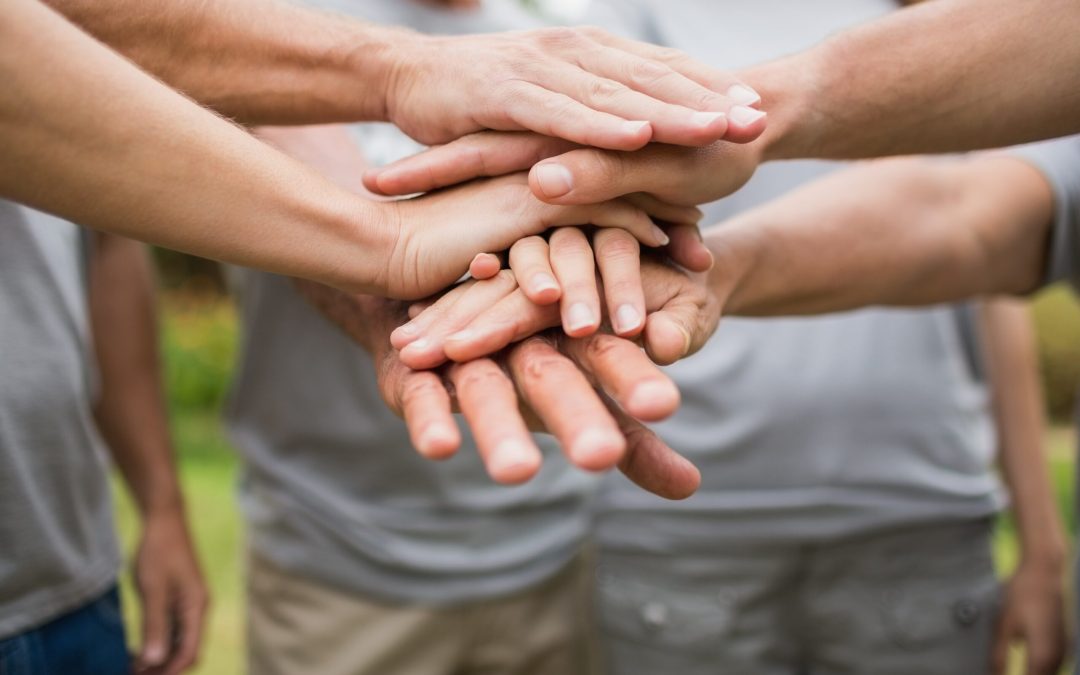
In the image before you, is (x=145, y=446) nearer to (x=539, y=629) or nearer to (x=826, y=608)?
(x=539, y=629)

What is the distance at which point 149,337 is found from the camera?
6.97 feet

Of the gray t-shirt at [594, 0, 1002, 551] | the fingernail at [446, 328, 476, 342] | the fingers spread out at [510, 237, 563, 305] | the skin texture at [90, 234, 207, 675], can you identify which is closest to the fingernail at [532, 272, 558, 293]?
the fingers spread out at [510, 237, 563, 305]

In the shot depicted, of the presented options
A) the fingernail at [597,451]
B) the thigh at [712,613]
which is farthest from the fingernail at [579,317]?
the thigh at [712,613]

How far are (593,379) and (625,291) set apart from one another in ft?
0.43

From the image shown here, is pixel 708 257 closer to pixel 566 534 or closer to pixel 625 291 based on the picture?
pixel 625 291

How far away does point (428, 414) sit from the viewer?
1.06 metres

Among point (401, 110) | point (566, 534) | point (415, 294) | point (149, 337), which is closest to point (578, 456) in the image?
point (415, 294)

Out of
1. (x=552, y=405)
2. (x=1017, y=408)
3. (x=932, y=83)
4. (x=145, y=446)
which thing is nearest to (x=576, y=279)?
(x=552, y=405)

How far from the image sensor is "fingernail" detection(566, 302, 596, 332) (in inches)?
45.7

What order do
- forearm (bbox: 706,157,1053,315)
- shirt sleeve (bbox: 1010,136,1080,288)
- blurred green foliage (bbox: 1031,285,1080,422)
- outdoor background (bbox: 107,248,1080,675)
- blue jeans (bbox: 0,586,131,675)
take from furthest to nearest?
blurred green foliage (bbox: 1031,285,1080,422)
outdoor background (bbox: 107,248,1080,675)
shirt sleeve (bbox: 1010,136,1080,288)
forearm (bbox: 706,157,1053,315)
blue jeans (bbox: 0,586,131,675)

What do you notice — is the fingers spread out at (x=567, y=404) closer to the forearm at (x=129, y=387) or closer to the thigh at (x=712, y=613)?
the thigh at (x=712, y=613)

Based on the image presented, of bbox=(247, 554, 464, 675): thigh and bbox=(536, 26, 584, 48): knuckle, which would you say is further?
bbox=(247, 554, 464, 675): thigh

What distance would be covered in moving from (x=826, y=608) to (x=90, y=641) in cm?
138

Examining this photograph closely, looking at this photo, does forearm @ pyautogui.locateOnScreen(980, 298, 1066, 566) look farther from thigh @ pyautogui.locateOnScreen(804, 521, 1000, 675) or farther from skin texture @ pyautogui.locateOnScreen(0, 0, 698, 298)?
skin texture @ pyautogui.locateOnScreen(0, 0, 698, 298)
